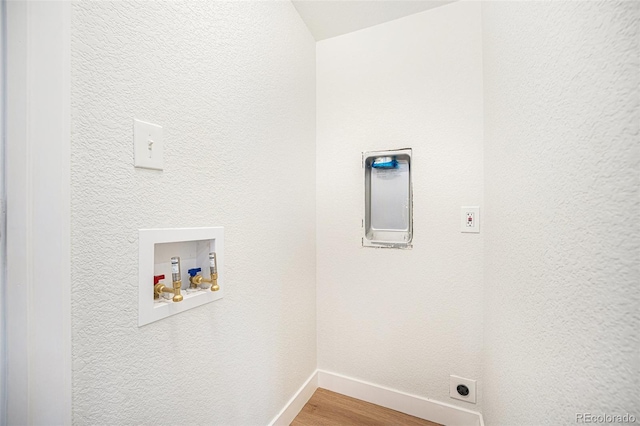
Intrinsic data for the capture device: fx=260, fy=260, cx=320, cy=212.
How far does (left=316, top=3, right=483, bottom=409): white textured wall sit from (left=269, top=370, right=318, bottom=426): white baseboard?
12cm

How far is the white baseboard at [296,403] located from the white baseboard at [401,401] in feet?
0.25

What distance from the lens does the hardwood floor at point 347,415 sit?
4.49ft

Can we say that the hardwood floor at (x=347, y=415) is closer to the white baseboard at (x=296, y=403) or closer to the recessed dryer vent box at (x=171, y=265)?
the white baseboard at (x=296, y=403)

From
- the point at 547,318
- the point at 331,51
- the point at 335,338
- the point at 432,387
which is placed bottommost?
the point at 432,387

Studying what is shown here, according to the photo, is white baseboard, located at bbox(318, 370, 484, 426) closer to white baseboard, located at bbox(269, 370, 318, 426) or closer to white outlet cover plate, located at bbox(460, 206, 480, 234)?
white baseboard, located at bbox(269, 370, 318, 426)

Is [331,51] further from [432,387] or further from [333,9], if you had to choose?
[432,387]

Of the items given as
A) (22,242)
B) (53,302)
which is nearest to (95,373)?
(53,302)

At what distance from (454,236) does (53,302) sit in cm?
152

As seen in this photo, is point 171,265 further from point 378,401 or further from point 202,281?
point 378,401

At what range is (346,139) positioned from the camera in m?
1.63

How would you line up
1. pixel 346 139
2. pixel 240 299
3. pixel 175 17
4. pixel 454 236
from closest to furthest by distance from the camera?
pixel 175 17 < pixel 240 299 < pixel 454 236 < pixel 346 139

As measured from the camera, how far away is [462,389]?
1.34 m

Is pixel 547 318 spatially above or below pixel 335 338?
above

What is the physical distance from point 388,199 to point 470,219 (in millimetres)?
442
